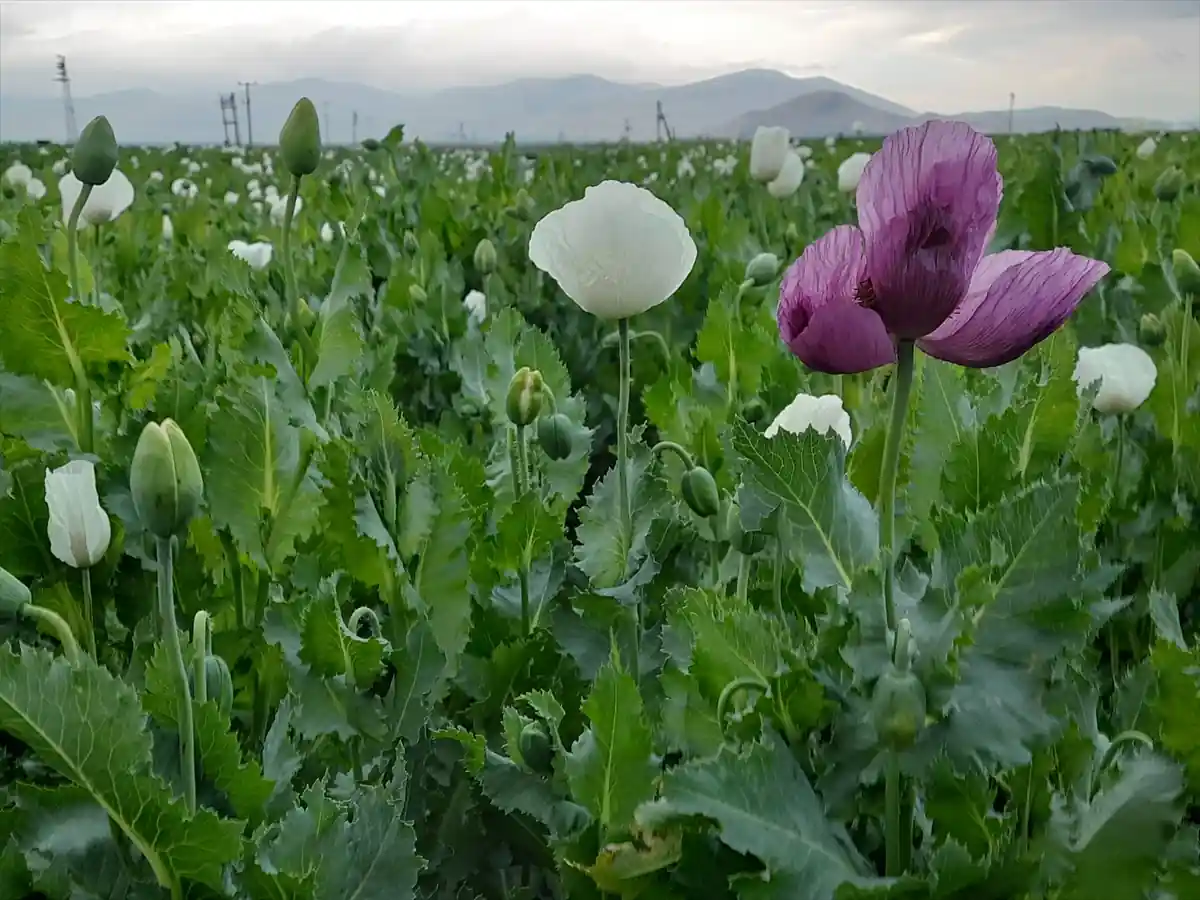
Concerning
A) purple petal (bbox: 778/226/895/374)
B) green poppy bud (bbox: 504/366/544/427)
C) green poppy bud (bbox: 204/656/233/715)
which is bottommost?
green poppy bud (bbox: 204/656/233/715)

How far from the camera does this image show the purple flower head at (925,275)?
0.59 m

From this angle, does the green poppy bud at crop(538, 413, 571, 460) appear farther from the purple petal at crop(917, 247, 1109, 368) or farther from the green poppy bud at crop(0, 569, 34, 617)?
the purple petal at crop(917, 247, 1109, 368)

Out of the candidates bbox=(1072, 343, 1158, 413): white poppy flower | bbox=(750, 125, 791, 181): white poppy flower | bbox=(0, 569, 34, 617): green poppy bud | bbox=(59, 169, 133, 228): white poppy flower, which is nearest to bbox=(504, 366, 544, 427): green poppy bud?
bbox=(0, 569, 34, 617): green poppy bud

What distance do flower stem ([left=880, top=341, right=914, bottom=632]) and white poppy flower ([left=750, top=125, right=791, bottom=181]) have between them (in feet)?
8.38

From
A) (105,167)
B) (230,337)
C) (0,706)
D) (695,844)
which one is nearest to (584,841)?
(695,844)

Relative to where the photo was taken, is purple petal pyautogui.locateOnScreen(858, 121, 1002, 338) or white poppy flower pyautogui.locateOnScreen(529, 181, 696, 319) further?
white poppy flower pyautogui.locateOnScreen(529, 181, 696, 319)

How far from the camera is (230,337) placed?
5.54 feet

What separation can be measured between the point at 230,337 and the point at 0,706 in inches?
42.5

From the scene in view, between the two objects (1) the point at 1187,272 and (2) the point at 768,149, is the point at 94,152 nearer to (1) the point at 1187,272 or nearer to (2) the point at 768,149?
(1) the point at 1187,272

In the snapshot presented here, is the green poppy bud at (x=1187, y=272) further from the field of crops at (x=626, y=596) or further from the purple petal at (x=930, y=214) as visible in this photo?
the purple petal at (x=930, y=214)

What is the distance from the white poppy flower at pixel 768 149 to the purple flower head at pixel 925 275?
2.53 metres

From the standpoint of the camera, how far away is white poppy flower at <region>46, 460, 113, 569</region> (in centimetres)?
102

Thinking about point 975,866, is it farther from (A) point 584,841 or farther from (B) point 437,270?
(B) point 437,270

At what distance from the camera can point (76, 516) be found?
104 centimetres
